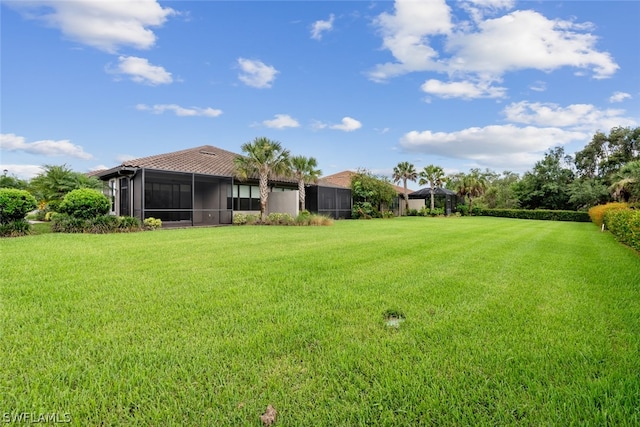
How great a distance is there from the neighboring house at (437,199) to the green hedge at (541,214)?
3527 mm

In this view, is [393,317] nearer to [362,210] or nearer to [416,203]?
[362,210]

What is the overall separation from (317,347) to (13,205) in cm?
1426

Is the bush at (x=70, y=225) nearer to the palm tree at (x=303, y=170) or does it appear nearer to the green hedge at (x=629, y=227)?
the palm tree at (x=303, y=170)

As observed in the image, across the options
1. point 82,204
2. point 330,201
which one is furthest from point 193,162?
point 330,201

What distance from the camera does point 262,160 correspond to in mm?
19203

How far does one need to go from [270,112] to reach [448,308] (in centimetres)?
2179

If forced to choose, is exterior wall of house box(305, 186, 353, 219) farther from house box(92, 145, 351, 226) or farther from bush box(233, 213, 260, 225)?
bush box(233, 213, 260, 225)

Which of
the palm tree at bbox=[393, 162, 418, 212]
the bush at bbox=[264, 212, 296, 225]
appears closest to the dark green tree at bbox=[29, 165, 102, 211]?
the bush at bbox=[264, 212, 296, 225]

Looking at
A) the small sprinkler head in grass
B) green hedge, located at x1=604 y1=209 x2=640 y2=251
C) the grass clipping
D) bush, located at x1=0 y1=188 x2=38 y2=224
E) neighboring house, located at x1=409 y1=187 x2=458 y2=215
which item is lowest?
the grass clipping

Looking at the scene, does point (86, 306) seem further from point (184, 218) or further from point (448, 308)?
point (184, 218)

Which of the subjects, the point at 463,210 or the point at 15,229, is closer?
the point at 15,229

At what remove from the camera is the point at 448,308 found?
4066mm

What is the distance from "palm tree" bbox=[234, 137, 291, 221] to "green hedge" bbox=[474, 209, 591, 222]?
31.2 m

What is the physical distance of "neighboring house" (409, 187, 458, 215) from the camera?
135 feet
